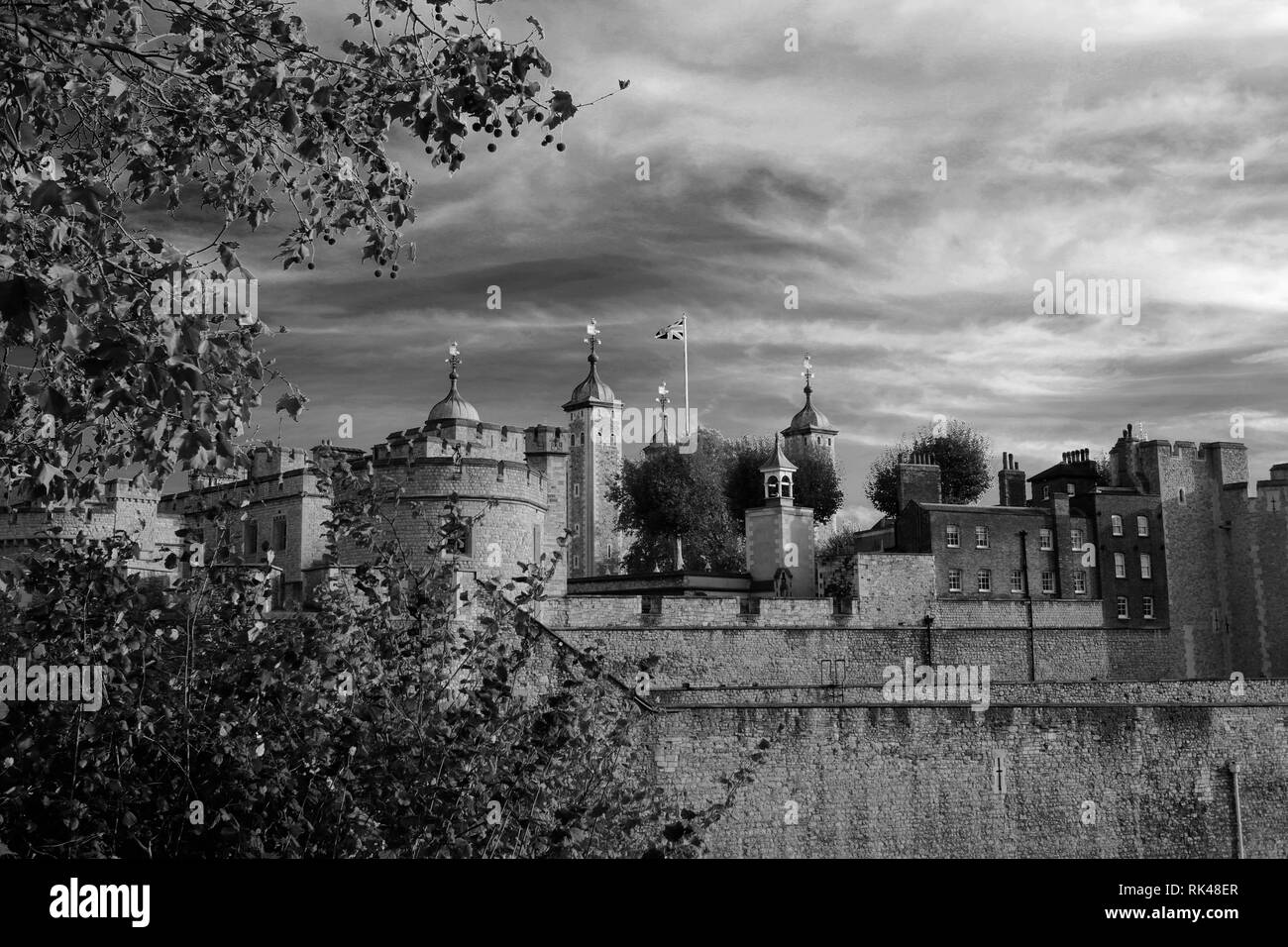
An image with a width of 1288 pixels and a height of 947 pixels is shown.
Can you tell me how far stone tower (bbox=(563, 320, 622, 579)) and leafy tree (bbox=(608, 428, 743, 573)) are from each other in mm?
11089

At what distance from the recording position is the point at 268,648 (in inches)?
353

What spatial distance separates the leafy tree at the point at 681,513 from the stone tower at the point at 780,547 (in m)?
11.4

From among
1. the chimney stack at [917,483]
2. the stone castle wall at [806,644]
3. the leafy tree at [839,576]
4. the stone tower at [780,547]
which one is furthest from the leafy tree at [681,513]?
the stone castle wall at [806,644]

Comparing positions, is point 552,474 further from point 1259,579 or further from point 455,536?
point 455,536

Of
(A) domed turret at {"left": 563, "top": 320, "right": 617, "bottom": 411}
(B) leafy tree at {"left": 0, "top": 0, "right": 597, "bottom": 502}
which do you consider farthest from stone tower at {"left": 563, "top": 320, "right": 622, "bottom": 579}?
(B) leafy tree at {"left": 0, "top": 0, "right": 597, "bottom": 502}

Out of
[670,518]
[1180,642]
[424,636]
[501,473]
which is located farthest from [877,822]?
[670,518]

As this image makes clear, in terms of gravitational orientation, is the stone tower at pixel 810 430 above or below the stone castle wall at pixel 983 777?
above

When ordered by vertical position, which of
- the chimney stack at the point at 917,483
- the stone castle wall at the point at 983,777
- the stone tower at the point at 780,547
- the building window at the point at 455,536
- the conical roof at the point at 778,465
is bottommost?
the stone castle wall at the point at 983,777

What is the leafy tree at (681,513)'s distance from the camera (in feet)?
194

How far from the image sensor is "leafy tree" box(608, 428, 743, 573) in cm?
5903

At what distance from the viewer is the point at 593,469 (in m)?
79.9

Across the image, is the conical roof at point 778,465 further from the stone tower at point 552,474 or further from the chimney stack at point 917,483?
the stone tower at point 552,474

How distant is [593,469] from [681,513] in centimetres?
2096
